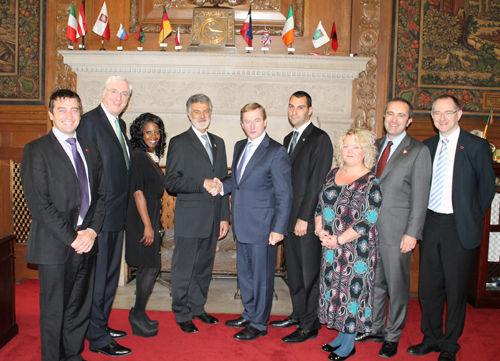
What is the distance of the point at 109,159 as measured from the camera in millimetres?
2756

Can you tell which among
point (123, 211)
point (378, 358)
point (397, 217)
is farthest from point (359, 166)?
point (123, 211)

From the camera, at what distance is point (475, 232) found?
8.91ft

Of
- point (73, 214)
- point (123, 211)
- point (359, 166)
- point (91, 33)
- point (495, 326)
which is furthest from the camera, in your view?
point (91, 33)

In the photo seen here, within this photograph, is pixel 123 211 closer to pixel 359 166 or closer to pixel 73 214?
pixel 73 214

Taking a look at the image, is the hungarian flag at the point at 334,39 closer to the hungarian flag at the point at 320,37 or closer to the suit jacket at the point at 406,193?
the hungarian flag at the point at 320,37

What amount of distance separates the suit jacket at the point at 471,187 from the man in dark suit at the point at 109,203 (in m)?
2.48

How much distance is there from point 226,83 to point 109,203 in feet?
6.94

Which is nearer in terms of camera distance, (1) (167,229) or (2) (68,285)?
(2) (68,285)

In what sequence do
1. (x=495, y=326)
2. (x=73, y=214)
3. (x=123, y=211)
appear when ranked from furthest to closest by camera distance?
(x=495, y=326) < (x=123, y=211) < (x=73, y=214)

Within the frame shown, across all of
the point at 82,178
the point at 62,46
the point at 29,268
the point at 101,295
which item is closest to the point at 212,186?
the point at 82,178

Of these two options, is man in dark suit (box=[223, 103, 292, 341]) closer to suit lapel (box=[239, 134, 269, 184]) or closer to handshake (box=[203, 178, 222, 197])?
suit lapel (box=[239, 134, 269, 184])

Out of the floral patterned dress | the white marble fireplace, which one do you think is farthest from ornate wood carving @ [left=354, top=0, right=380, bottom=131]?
the floral patterned dress

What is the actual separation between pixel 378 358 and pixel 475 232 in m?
1.16

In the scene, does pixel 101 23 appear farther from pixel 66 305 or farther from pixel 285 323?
pixel 285 323
